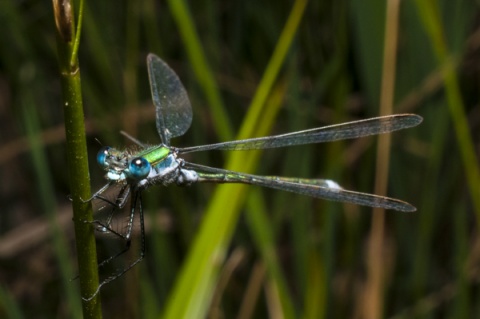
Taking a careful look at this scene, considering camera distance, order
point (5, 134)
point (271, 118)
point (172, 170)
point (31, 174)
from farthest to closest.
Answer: point (5, 134), point (31, 174), point (271, 118), point (172, 170)

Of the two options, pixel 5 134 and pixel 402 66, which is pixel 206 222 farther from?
pixel 5 134

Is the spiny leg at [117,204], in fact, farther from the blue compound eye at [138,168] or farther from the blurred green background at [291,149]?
the blurred green background at [291,149]

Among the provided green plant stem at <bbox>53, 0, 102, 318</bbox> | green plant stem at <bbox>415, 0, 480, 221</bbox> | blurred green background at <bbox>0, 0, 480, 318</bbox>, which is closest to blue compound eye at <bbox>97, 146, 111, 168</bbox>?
green plant stem at <bbox>53, 0, 102, 318</bbox>

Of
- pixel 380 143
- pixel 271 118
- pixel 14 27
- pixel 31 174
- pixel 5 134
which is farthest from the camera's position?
pixel 5 134

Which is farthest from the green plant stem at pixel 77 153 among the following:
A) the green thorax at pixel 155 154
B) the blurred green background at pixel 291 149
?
the blurred green background at pixel 291 149

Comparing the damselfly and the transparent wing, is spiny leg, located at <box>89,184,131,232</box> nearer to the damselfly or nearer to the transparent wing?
the damselfly

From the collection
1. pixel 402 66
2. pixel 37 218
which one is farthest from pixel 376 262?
pixel 37 218
